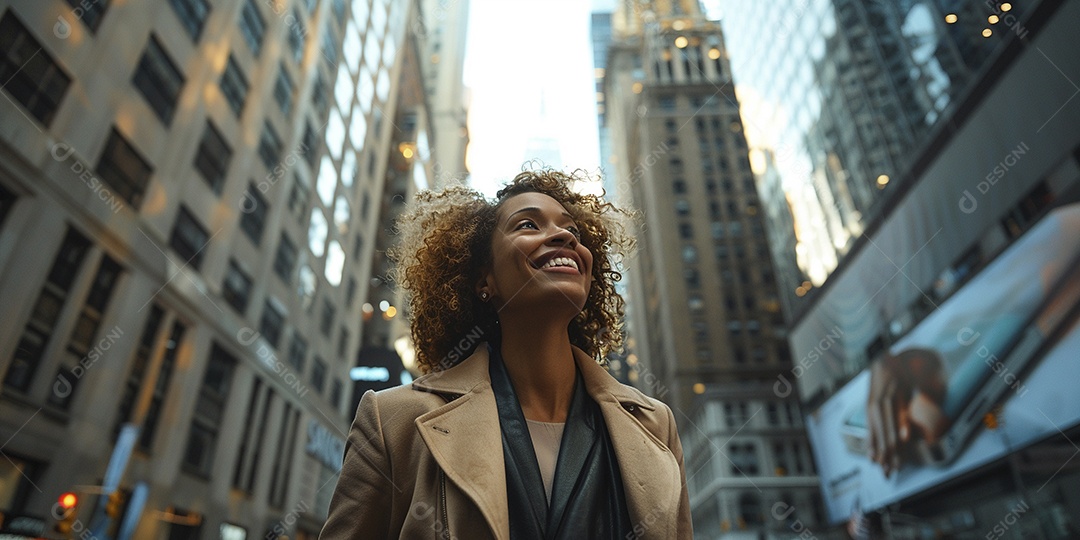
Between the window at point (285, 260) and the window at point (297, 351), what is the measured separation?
106 inches

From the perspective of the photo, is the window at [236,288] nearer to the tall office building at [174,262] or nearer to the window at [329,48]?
the tall office building at [174,262]

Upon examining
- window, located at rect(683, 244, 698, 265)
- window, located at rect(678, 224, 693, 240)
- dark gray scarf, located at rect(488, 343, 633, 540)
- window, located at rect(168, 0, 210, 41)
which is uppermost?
window, located at rect(678, 224, 693, 240)

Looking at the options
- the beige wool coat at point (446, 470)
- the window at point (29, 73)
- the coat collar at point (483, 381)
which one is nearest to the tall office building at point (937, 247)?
the coat collar at point (483, 381)

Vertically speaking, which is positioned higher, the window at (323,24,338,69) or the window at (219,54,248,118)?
the window at (323,24,338,69)

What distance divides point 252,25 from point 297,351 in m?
13.8

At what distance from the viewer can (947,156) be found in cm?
2523

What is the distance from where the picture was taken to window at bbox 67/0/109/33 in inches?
514

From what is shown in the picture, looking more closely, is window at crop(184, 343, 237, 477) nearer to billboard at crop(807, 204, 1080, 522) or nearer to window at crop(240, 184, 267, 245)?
window at crop(240, 184, 267, 245)

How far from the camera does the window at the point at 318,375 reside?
29250 millimetres

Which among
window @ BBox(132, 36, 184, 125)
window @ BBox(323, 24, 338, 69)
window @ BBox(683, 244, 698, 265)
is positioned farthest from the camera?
window @ BBox(683, 244, 698, 265)

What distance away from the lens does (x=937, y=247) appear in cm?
2684

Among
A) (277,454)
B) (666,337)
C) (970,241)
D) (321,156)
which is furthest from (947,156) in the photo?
(666,337)

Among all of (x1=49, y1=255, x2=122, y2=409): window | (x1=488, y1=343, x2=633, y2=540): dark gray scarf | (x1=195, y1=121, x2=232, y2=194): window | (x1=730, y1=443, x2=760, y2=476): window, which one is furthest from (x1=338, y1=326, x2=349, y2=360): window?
(x1=730, y1=443, x2=760, y2=476): window

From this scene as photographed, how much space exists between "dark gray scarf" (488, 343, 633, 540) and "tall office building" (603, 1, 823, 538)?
53.0 meters
